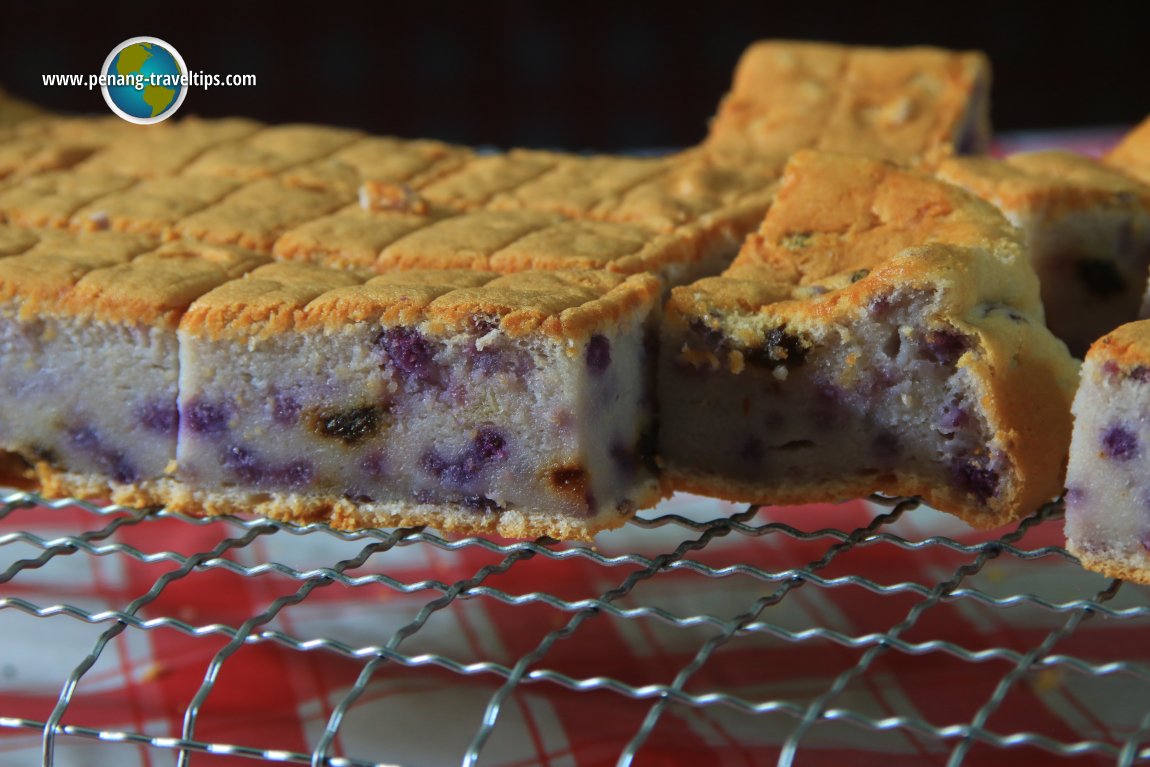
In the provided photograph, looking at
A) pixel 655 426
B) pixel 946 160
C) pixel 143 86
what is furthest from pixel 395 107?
pixel 655 426

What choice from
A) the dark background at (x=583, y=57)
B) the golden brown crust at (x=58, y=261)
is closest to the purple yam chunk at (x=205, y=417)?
the golden brown crust at (x=58, y=261)

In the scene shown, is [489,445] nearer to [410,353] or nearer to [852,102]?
[410,353]

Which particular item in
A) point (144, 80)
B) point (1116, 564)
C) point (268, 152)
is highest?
point (144, 80)

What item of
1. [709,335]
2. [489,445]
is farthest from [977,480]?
[489,445]

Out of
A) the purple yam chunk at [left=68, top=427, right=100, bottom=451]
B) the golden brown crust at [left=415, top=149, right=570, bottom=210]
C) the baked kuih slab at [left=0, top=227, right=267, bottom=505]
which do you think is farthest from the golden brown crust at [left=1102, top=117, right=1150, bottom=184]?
the purple yam chunk at [left=68, top=427, right=100, bottom=451]

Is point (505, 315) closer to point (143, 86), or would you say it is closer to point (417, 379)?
point (417, 379)

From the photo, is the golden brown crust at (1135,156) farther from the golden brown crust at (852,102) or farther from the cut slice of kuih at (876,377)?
the cut slice of kuih at (876,377)
